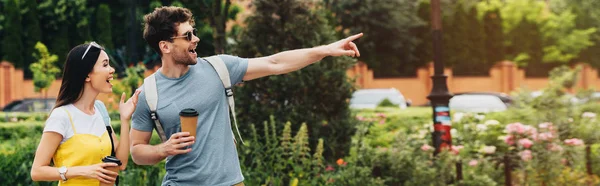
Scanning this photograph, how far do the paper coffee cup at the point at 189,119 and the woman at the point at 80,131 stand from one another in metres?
0.28

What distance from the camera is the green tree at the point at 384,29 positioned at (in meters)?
38.0

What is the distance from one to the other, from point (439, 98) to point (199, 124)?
5490 mm

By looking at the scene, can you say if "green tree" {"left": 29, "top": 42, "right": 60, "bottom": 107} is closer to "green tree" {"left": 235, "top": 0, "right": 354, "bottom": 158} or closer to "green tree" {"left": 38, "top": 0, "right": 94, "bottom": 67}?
"green tree" {"left": 38, "top": 0, "right": 94, "bottom": 67}

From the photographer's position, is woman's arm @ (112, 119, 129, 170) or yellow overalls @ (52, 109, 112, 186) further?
woman's arm @ (112, 119, 129, 170)

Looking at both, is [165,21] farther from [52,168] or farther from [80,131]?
[52,168]

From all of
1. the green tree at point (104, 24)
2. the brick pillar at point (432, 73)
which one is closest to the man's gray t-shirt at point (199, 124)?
the green tree at point (104, 24)

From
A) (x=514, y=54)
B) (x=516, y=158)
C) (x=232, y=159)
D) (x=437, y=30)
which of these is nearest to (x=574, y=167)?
(x=516, y=158)

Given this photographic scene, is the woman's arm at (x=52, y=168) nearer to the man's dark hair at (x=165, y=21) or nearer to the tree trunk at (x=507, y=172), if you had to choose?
the man's dark hair at (x=165, y=21)

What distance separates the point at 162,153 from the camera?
3367mm

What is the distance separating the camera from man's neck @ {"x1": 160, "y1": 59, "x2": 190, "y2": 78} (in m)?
3.48

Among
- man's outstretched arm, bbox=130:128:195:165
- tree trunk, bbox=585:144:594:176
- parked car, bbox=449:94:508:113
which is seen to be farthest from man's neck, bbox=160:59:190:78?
parked car, bbox=449:94:508:113

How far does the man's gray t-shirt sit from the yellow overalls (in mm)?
210

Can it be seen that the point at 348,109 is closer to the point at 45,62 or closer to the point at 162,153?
the point at 162,153

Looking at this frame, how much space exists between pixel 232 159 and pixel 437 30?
5775 millimetres
